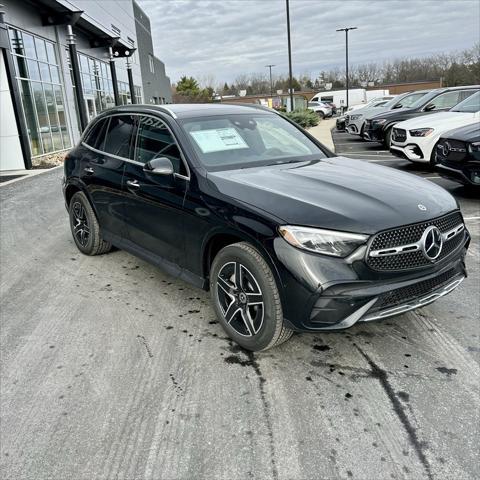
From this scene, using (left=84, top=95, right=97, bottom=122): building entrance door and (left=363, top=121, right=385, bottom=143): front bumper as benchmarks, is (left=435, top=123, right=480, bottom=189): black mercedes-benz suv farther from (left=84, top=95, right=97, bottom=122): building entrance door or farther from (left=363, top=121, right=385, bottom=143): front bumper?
(left=84, top=95, right=97, bottom=122): building entrance door

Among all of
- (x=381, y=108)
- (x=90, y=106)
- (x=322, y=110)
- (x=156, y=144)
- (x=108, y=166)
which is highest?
(x=90, y=106)

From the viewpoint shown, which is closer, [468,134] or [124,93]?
[468,134]

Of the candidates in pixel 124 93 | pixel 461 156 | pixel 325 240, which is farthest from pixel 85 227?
pixel 124 93

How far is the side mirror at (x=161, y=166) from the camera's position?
3.77 meters

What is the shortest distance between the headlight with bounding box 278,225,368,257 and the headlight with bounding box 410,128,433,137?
26.2 feet

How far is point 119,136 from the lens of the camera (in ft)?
15.9

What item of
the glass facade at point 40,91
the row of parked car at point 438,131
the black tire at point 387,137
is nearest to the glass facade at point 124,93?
the glass facade at point 40,91

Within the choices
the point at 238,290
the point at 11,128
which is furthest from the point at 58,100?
the point at 238,290

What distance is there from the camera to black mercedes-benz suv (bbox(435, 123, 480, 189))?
22.8ft

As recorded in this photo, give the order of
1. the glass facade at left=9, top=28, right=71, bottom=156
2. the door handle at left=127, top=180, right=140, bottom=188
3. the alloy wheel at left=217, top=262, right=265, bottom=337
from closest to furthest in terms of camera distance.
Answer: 1. the alloy wheel at left=217, top=262, right=265, bottom=337
2. the door handle at left=127, top=180, right=140, bottom=188
3. the glass facade at left=9, top=28, right=71, bottom=156

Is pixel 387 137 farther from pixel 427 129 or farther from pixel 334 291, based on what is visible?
pixel 334 291

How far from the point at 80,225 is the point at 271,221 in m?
3.40

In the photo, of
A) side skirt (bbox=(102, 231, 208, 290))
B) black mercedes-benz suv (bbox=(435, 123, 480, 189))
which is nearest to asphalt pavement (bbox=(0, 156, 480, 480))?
side skirt (bbox=(102, 231, 208, 290))

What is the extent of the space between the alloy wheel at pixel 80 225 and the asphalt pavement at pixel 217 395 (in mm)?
1199
